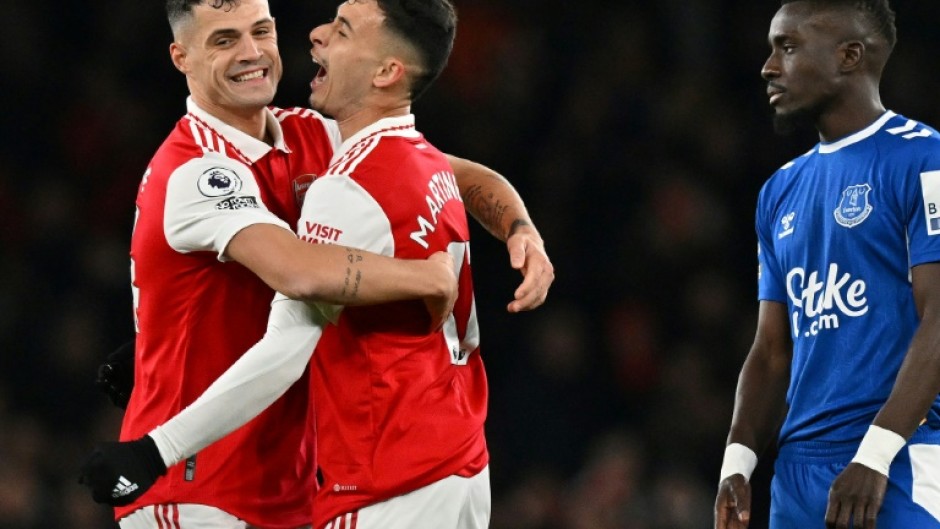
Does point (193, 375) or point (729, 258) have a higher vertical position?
point (193, 375)

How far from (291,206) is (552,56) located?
19.7 ft

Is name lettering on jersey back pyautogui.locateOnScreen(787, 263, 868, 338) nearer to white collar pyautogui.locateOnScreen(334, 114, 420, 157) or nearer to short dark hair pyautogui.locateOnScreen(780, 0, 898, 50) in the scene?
short dark hair pyautogui.locateOnScreen(780, 0, 898, 50)

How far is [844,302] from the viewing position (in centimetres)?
366

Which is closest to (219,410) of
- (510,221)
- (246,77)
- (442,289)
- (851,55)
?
(442,289)

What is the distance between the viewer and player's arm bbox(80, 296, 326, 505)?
3.17 meters

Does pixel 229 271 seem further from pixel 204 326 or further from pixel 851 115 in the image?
pixel 851 115

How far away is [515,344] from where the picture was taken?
8203mm

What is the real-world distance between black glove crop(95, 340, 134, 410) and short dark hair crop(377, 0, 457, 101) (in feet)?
3.82

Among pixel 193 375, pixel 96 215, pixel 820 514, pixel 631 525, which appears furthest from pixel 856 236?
pixel 96 215

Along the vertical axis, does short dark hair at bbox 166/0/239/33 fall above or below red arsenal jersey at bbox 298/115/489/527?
above

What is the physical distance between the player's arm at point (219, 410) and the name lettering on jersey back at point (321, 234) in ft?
0.53

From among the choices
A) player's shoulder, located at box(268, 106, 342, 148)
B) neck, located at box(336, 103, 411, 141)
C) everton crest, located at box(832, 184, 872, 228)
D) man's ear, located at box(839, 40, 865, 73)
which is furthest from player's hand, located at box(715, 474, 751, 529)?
player's shoulder, located at box(268, 106, 342, 148)

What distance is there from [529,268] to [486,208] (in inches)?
20.3

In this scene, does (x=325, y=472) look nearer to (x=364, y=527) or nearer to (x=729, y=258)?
(x=364, y=527)
